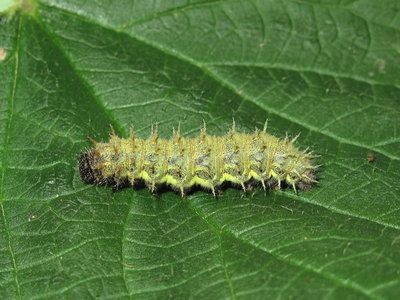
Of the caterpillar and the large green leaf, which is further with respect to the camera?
the caterpillar

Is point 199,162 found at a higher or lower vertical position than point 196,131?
lower

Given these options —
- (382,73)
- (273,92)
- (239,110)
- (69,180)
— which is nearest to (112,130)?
(69,180)

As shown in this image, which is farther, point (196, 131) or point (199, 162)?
point (196, 131)

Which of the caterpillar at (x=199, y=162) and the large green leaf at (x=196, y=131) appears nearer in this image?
the large green leaf at (x=196, y=131)

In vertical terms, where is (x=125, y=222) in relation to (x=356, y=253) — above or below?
below

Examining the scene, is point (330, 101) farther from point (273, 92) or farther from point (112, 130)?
point (112, 130)
